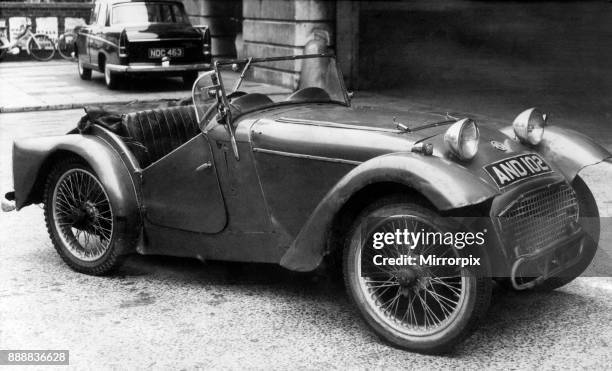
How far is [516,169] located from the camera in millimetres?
3879

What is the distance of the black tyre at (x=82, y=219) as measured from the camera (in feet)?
15.5

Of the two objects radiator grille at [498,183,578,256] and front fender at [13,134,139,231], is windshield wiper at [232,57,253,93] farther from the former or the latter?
radiator grille at [498,183,578,256]

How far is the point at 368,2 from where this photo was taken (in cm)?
1591

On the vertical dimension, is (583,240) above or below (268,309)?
above

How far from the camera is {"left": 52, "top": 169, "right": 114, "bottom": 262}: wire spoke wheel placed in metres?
4.84

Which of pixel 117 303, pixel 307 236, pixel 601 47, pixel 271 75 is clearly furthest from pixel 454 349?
pixel 601 47

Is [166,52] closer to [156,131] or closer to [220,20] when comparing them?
[220,20]

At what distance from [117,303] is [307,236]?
3.94 feet

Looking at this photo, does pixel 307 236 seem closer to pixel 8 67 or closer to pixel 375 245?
pixel 375 245

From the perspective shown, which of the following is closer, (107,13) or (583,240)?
(583,240)

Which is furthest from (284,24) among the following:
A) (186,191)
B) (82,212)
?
(186,191)

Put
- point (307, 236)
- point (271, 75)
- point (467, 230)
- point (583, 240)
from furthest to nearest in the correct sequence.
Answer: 1. point (271, 75)
2. point (583, 240)
3. point (307, 236)
4. point (467, 230)

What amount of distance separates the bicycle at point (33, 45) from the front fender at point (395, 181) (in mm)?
20727

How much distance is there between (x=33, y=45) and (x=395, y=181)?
70.6ft
